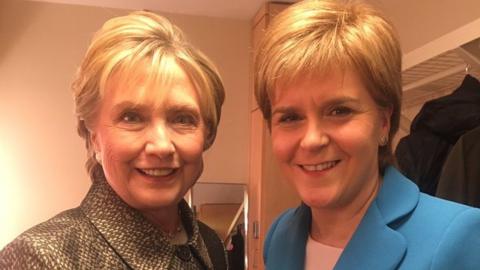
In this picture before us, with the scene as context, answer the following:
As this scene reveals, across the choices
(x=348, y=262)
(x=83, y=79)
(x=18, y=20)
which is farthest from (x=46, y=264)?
(x=18, y=20)

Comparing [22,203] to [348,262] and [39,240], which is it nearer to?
[39,240]

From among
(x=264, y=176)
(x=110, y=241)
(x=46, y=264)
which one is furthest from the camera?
(x=264, y=176)

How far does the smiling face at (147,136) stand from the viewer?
3.30 ft

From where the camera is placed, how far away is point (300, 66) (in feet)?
3.08

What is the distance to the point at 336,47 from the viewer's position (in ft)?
3.06

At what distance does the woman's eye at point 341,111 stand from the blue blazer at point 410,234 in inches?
7.0

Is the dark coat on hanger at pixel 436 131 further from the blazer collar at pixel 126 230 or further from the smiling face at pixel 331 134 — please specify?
the blazer collar at pixel 126 230

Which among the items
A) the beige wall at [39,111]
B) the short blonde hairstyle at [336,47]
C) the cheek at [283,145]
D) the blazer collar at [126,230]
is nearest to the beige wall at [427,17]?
the short blonde hairstyle at [336,47]

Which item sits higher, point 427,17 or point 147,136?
point 427,17

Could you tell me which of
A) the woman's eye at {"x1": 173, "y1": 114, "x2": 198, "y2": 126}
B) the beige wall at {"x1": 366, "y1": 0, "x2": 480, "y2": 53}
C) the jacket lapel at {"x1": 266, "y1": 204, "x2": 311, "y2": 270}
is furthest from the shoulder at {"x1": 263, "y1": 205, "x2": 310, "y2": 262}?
the beige wall at {"x1": 366, "y1": 0, "x2": 480, "y2": 53}

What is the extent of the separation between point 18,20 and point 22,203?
119 centimetres

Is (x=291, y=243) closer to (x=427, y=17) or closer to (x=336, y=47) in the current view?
(x=336, y=47)

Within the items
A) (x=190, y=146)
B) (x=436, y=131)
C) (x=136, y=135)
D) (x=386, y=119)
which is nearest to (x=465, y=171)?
(x=436, y=131)

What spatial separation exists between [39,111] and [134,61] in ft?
8.19
